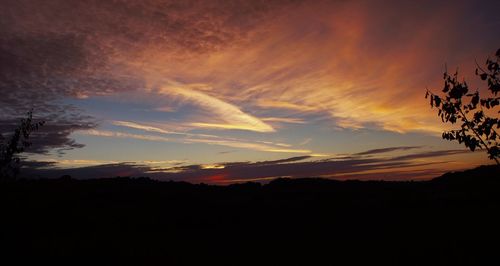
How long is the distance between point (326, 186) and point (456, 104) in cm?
4705

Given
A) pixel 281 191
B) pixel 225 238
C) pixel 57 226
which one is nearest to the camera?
pixel 225 238

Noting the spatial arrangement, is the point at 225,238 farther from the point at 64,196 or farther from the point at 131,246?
the point at 64,196

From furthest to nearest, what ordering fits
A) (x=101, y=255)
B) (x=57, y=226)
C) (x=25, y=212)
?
(x=25, y=212) < (x=57, y=226) < (x=101, y=255)

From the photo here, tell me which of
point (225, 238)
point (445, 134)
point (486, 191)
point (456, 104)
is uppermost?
point (456, 104)

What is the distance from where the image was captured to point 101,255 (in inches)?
826

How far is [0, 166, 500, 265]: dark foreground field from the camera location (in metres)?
20.5

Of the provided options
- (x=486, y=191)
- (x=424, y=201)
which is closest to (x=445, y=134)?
(x=424, y=201)

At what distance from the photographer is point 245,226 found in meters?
31.9

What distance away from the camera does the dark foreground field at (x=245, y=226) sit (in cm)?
2055

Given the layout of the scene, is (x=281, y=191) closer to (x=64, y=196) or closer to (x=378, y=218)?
(x=378, y=218)

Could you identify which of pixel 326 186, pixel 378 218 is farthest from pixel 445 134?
pixel 326 186

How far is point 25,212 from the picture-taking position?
1293 inches

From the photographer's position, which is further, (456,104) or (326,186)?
(326,186)

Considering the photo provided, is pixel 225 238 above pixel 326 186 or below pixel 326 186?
below
